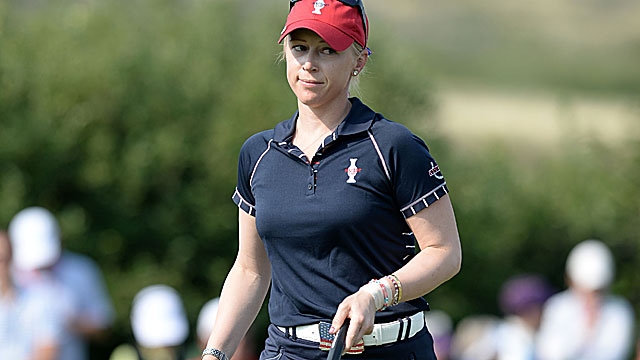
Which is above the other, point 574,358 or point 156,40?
point 156,40

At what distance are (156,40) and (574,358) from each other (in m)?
15.8

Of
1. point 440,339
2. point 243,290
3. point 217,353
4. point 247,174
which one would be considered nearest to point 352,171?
point 247,174

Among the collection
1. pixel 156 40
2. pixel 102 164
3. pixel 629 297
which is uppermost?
pixel 156 40

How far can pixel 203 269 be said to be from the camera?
19.6 metres

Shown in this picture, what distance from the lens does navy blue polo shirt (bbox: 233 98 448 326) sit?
2.99 m

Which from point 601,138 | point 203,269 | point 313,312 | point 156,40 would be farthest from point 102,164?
point 313,312

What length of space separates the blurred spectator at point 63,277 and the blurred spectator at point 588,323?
12.4 feet

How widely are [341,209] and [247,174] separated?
492mm

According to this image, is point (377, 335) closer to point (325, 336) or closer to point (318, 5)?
point (325, 336)

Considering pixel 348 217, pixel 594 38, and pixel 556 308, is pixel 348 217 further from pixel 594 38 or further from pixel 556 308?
pixel 594 38

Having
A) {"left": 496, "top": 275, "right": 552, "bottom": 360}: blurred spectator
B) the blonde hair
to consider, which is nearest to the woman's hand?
the blonde hair

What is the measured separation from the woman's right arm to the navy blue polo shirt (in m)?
0.22

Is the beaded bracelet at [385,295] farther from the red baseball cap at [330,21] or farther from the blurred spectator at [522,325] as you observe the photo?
the blurred spectator at [522,325]

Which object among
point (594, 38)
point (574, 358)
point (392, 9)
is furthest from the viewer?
point (392, 9)
